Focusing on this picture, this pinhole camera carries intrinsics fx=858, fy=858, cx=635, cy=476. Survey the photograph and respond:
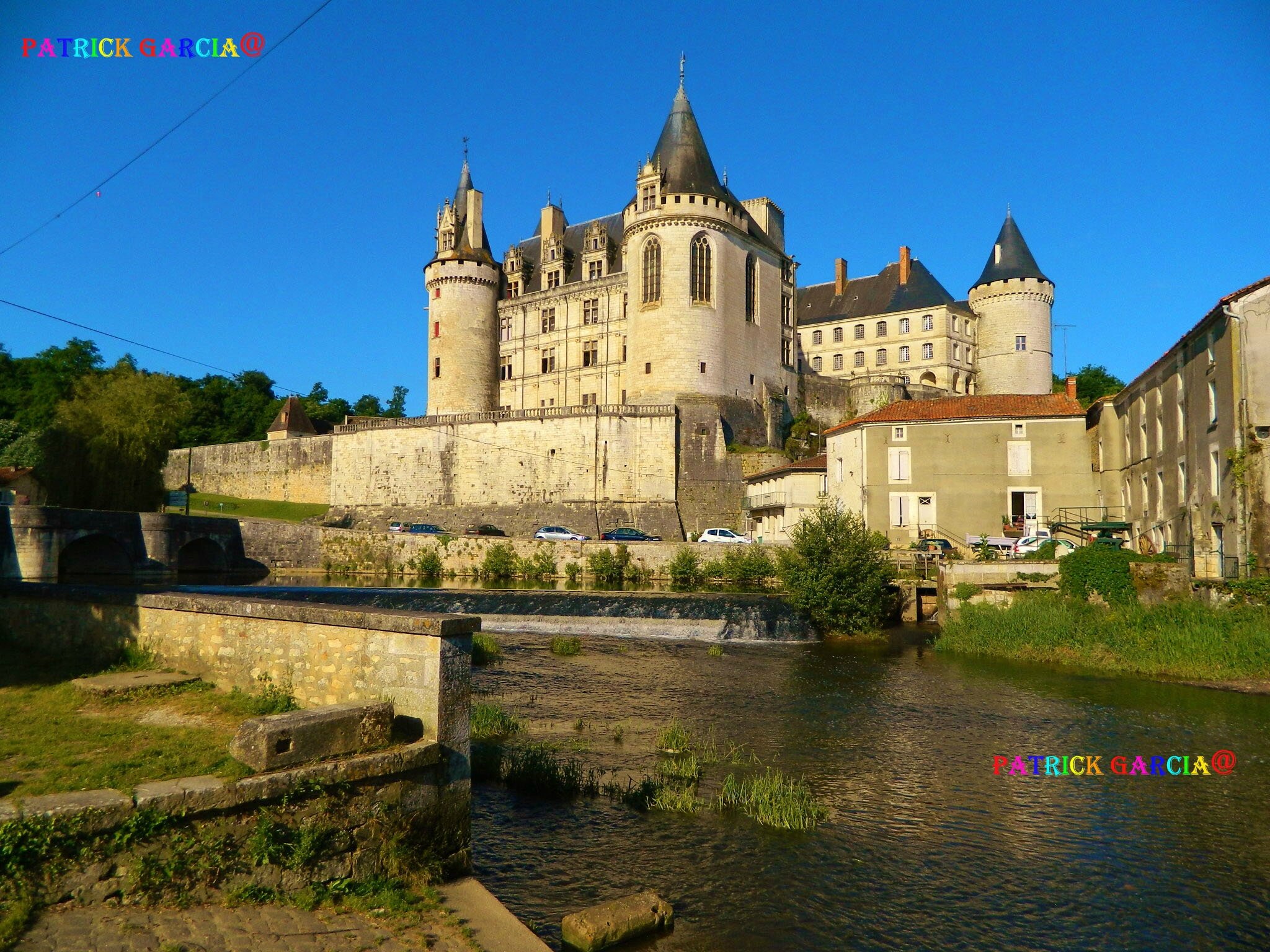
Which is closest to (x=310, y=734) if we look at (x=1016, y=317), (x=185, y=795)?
(x=185, y=795)

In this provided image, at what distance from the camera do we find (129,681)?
8070 mm

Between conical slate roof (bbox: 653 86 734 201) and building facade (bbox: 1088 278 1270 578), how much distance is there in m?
27.5

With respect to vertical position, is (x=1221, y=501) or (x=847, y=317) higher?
(x=847, y=317)

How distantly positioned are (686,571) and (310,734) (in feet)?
96.5

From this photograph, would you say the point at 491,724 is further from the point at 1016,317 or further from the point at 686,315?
the point at 1016,317

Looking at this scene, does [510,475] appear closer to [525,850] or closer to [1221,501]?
[1221,501]

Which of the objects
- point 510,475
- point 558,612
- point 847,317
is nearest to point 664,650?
point 558,612

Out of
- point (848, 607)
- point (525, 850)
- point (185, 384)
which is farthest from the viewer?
point (185, 384)

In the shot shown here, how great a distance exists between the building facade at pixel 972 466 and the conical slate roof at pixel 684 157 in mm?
21401

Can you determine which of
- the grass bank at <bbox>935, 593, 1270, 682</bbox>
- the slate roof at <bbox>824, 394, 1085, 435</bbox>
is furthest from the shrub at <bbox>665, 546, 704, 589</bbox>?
the grass bank at <bbox>935, 593, 1270, 682</bbox>

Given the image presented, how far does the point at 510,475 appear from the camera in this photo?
48906mm

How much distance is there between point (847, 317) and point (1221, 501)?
4271 centimetres

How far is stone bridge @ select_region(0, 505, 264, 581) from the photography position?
32375mm

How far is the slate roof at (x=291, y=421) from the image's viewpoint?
6519 centimetres
